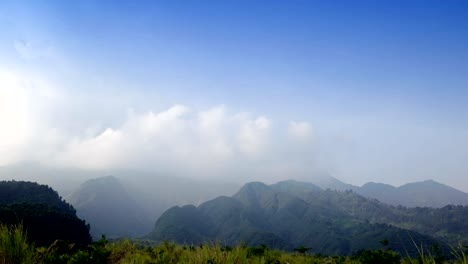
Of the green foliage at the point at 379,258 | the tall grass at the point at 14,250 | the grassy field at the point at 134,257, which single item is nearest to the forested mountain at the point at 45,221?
the grassy field at the point at 134,257

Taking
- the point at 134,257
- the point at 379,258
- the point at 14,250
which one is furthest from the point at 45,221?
the point at 379,258

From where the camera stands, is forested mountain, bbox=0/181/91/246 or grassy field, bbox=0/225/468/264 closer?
grassy field, bbox=0/225/468/264

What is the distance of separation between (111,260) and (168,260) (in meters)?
2.11

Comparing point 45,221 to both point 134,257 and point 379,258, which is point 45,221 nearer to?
point 134,257

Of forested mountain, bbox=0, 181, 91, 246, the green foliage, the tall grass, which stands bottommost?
forested mountain, bbox=0, 181, 91, 246

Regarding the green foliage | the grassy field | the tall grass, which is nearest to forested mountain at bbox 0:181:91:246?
the grassy field

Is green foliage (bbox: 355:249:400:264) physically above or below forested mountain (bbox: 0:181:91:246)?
above

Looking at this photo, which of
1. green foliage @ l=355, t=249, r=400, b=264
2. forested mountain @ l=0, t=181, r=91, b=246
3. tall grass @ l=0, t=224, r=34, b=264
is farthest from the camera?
forested mountain @ l=0, t=181, r=91, b=246

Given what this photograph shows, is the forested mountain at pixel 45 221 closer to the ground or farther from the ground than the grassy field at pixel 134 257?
closer to the ground

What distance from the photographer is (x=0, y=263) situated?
5699 millimetres

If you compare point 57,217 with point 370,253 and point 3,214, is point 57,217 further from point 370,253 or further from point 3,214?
point 370,253

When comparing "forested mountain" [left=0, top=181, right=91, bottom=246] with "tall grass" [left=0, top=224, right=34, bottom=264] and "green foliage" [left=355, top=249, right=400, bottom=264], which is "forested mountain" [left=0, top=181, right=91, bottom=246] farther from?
"green foliage" [left=355, top=249, right=400, bottom=264]

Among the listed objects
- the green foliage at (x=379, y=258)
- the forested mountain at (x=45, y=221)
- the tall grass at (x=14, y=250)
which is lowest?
the forested mountain at (x=45, y=221)

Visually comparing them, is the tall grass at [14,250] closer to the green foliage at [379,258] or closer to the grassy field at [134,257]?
the grassy field at [134,257]
